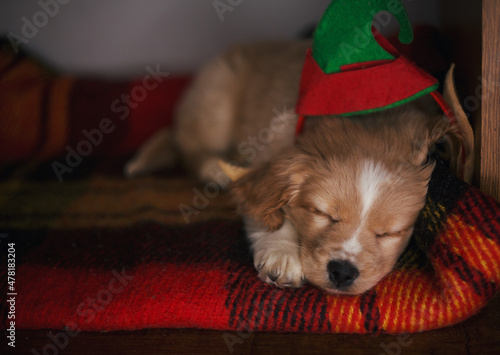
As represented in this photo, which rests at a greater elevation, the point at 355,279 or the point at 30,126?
the point at 30,126

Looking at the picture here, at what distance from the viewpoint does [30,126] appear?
2727mm

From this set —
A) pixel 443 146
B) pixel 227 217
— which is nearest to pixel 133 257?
pixel 227 217

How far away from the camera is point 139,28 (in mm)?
3176

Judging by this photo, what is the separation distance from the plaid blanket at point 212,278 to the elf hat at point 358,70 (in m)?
0.31

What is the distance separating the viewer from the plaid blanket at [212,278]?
1274mm

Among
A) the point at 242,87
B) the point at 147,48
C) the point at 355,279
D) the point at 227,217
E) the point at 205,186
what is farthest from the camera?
the point at 147,48

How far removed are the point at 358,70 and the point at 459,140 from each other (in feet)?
1.37

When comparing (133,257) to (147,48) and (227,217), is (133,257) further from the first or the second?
(147,48)

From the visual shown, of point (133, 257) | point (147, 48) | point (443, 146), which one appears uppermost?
point (147, 48)

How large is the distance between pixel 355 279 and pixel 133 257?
818 mm

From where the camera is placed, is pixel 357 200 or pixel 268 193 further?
pixel 268 193
